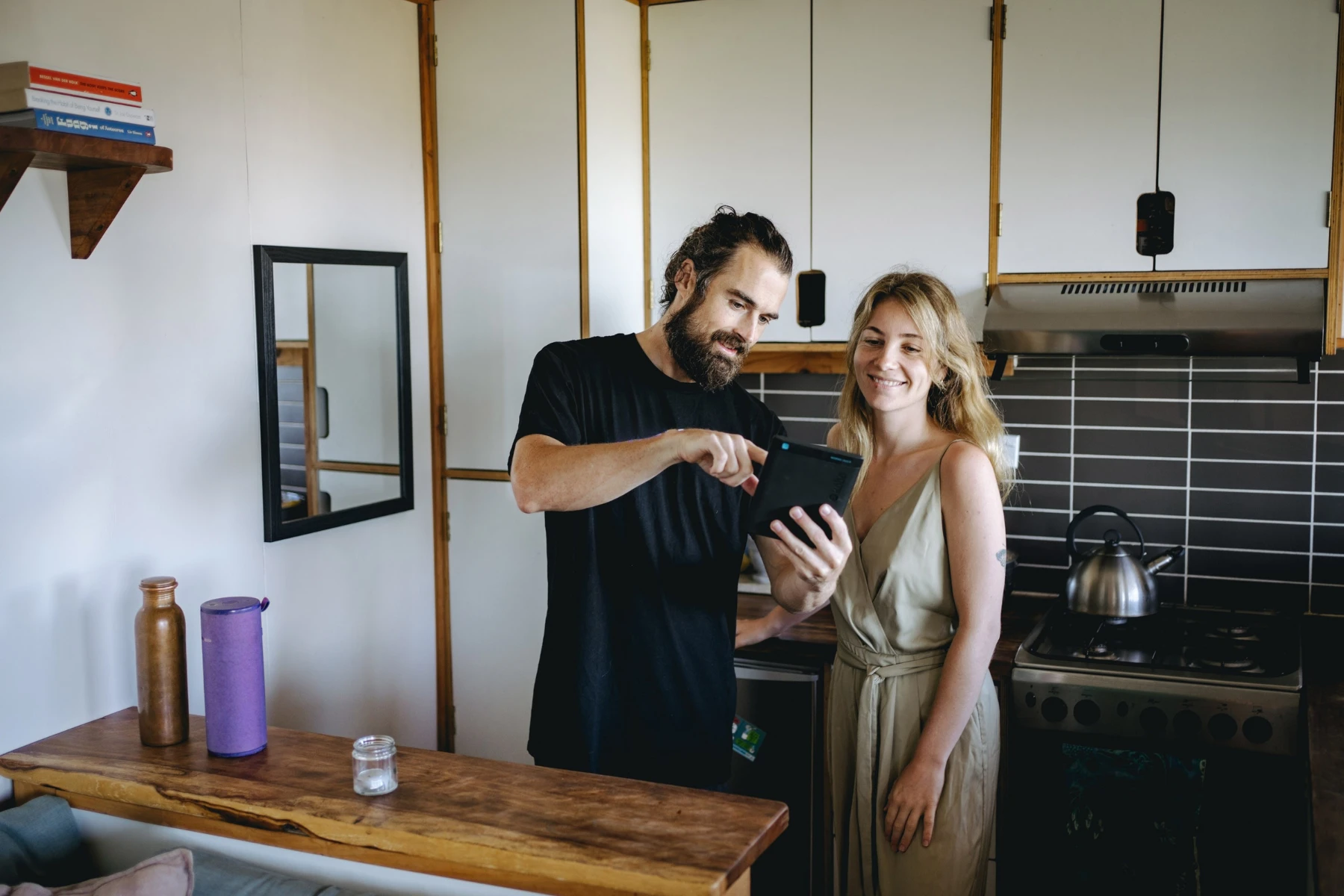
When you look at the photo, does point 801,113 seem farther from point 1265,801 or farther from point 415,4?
point 1265,801

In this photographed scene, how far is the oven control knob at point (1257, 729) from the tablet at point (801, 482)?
110 cm

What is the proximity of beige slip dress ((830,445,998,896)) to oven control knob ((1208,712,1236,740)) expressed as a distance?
55 centimetres

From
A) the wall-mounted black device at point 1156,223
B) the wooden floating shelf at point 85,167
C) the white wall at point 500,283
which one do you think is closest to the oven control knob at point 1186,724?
the wall-mounted black device at point 1156,223

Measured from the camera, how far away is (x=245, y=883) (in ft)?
5.23

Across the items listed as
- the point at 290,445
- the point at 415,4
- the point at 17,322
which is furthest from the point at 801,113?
the point at 17,322

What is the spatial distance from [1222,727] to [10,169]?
2.40 m

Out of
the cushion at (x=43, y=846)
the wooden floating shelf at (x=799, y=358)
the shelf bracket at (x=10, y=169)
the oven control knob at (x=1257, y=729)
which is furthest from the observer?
the wooden floating shelf at (x=799, y=358)

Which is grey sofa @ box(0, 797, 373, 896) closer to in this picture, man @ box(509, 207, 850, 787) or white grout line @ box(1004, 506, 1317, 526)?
man @ box(509, 207, 850, 787)

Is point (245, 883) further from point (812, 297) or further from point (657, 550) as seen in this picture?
point (812, 297)

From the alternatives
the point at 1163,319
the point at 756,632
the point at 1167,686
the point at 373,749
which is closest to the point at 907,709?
the point at 756,632

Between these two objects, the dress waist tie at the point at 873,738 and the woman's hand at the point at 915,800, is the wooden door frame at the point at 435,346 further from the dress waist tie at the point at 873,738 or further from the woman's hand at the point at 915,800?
the woman's hand at the point at 915,800

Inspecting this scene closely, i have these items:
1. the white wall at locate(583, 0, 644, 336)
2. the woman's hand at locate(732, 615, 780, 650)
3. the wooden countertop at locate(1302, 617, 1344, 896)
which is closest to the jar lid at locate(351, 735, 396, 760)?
the woman's hand at locate(732, 615, 780, 650)

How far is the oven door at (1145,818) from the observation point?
7.44 ft

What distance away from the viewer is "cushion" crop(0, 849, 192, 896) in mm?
1514
